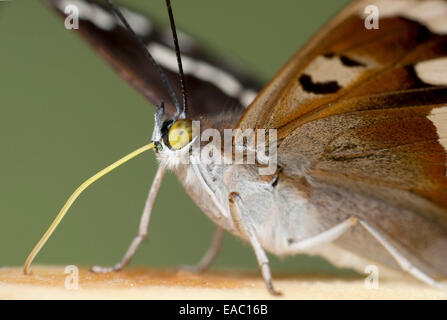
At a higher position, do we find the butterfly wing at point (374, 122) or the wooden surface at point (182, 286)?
the butterfly wing at point (374, 122)

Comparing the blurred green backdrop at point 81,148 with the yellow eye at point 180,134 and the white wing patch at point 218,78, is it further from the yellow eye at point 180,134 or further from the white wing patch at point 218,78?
the yellow eye at point 180,134

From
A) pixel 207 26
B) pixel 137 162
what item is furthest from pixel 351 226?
pixel 207 26

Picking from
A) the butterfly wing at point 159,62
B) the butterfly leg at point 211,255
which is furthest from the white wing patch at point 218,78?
the butterfly leg at point 211,255

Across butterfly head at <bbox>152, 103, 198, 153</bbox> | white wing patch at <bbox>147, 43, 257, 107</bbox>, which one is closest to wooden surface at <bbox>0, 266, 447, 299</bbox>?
butterfly head at <bbox>152, 103, 198, 153</bbox>

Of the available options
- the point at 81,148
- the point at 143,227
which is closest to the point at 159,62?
the point at 143,227

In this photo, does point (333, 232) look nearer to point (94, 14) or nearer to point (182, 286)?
point (182, 286)

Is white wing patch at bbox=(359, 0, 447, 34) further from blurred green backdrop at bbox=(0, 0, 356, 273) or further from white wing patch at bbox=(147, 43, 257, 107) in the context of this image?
blurred green backdrop at bbox=(0, 0, 356, 273)
